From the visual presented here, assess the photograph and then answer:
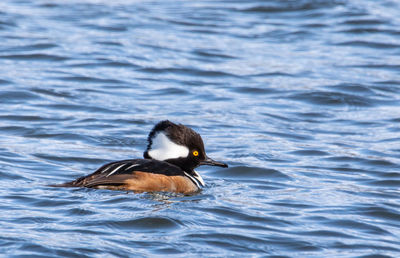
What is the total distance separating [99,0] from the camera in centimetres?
1908

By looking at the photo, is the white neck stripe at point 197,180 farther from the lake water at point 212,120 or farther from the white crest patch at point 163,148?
the white crest patch at point 163,148

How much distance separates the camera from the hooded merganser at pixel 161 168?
751 cm

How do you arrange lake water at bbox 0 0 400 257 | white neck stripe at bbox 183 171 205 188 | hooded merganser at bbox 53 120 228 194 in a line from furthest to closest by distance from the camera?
white neck stripe at bbox 183 171 205 188 → hooded merganser at bbox 53 120 228 194 → lake water at bbox 0 0 400 257

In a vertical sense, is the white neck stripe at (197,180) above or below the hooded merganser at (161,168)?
below

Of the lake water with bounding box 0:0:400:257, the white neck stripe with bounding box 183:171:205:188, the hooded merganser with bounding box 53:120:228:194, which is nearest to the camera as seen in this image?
the lake water with bounding box 0:0:400:257

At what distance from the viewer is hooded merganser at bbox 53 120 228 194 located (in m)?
7.51

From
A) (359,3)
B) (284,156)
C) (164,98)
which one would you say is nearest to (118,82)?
(164,98)

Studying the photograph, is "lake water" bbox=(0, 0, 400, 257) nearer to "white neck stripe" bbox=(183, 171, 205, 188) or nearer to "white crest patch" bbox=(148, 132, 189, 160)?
"white neck stripe" bbox=(183, 171, 205, 188)

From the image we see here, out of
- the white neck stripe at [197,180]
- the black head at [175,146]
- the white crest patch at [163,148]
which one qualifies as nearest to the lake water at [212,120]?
the white neck stripe at [197,180]

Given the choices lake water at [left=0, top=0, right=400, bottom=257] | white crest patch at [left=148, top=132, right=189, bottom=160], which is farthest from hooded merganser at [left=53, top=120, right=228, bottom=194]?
lake water at [left=0, top=0, right=400, bottom=257]

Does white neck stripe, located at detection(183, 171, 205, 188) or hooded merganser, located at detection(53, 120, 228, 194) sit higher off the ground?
hooded merganser, located at detection(53, 120, 228, 194)

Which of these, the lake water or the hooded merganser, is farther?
the hooded merganser

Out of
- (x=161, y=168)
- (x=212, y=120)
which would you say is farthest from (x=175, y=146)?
(x=212, y=120)

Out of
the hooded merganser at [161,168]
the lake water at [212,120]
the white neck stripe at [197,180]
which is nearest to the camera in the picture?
the lake water at [212,120]
